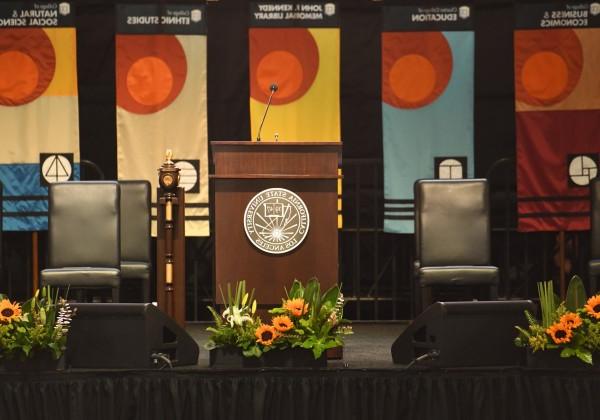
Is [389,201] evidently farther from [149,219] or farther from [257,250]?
[257,250]

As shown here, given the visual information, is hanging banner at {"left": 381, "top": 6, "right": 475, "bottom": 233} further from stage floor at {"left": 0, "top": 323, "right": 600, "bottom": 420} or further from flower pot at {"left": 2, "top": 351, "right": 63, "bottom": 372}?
flower pot at {"left": 2, "top": 351, "right": 63, "bottom": 372}

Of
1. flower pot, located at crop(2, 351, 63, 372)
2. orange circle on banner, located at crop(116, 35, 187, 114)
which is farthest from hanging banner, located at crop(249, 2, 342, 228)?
flower pot, located at crop(2, 351, 63, 372)

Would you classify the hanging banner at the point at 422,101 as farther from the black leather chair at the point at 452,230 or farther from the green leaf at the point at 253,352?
the green leaf at the point at 253,352

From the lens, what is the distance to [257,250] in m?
4.57

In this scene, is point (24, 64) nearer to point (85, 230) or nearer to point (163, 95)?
point (163, 95)

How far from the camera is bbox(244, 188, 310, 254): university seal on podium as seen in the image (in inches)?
179

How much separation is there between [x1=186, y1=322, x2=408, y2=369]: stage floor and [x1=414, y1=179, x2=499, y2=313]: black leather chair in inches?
14.4

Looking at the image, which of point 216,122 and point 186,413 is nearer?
point 186,413

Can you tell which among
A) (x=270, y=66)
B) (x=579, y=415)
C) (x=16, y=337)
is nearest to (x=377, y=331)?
(x=270, y=66)

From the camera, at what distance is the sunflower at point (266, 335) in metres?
3.88

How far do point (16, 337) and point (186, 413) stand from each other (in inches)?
28.3

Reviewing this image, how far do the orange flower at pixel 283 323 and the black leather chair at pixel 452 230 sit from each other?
1.70 meters

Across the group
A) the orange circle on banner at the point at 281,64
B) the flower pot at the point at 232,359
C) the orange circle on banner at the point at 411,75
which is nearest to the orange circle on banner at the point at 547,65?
the orange circle on banner at the point at 411,75

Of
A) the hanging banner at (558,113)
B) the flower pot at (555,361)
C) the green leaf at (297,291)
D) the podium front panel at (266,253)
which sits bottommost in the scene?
the flower pot at (555,361)
